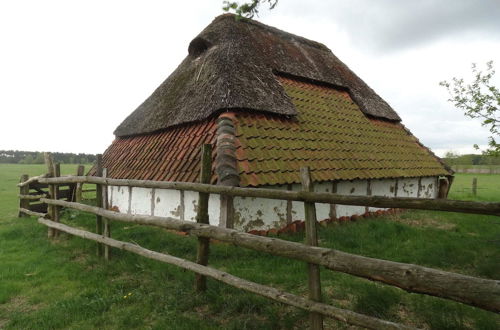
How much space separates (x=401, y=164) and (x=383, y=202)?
875 cm

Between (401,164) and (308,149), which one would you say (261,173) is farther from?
(401,164)

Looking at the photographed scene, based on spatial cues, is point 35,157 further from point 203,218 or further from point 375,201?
point 375,201

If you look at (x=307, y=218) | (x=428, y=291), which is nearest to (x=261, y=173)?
(x=307, y=218)

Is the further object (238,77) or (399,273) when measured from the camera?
(238,77)

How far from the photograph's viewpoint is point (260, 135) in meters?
7.18

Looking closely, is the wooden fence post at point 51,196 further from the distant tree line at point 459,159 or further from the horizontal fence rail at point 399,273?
the distant tree line at point 459,159

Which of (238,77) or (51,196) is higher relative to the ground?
(238,77)

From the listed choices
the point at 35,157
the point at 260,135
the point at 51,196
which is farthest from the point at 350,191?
the point at 35,157

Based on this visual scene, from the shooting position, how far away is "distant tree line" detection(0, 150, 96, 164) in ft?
201

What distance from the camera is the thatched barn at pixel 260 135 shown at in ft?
22.0

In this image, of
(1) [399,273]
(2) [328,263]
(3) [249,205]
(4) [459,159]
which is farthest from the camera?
(4) [459,159]

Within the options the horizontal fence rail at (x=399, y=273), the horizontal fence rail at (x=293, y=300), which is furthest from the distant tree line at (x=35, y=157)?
the horizontal fence rail at (x=399, y=273)

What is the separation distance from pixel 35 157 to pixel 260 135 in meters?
71.7

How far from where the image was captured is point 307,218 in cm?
294
